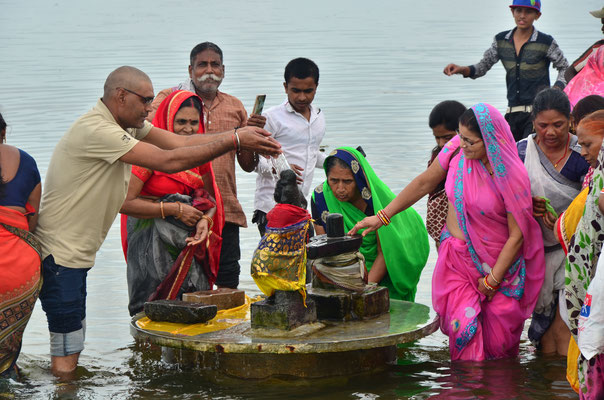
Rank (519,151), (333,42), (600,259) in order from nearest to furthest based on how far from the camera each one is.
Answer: (600,259)
(519,151)
(333,42)

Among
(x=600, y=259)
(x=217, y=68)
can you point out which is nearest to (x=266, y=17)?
(x=217, y=68)

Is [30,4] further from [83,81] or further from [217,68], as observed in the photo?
[217,68]

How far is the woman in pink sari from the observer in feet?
20.2

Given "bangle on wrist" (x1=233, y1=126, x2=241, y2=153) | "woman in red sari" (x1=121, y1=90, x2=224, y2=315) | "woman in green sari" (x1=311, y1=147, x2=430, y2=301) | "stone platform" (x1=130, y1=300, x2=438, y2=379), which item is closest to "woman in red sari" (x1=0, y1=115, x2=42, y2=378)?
"stone platform" (x1=130, y1=300, x2=438, y2=379)

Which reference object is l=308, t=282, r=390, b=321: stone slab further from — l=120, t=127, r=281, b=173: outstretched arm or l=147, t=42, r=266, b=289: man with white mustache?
l=147, t=42, r=266, b=289: man with white mustache

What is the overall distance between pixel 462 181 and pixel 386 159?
7.24 m

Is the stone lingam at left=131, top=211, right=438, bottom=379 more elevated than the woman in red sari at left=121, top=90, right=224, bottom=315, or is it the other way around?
the woman in red sari at left=121, top=90, right=224, bottom=315

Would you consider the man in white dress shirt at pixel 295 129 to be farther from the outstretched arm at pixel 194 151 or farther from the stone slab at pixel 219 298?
the outstretched arm at pixel 194 151

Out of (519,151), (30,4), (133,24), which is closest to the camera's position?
(519,151)

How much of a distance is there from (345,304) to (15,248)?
6.54 feet

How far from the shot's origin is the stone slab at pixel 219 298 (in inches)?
247

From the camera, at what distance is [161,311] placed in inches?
240

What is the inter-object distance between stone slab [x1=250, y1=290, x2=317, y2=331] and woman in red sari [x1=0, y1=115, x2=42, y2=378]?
1.31m

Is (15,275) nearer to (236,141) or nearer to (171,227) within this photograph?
(171,227)
